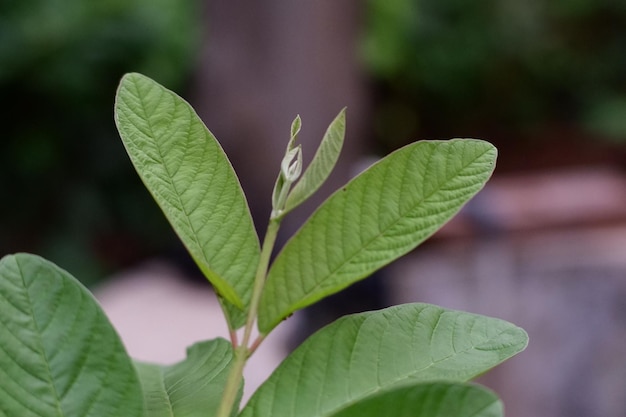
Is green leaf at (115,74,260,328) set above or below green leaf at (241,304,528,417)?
above

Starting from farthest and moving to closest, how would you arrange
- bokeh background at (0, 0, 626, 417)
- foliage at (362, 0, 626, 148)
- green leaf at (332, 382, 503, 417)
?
foliage at (362, 0, 626, 148) → bokeh background at (0, 0, 626, 417) → green leaf at (332, 382, 503, 417)

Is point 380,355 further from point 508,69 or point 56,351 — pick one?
point 508,69

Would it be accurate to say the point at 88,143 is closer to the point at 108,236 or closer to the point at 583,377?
the point at 108,236

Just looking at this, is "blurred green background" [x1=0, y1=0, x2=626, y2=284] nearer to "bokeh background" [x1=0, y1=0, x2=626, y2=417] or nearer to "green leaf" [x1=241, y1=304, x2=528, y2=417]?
"bokeh background" [x1=0, y1=0, x2=626, y2=417]

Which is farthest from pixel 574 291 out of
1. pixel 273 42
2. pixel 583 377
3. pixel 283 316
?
pixel 283 316

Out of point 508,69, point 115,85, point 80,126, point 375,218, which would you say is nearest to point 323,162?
point 375,218

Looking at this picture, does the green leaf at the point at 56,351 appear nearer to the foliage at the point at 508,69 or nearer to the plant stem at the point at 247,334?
the plant stem at the point at 247,334

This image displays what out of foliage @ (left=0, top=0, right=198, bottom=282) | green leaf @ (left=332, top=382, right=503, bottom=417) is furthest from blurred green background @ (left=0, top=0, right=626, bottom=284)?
green leaf @ (left=332, top=382, right=503, bottom=417)
